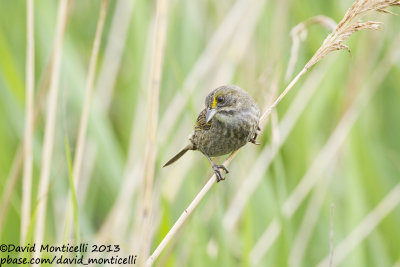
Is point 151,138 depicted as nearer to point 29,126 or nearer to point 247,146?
point 29,126

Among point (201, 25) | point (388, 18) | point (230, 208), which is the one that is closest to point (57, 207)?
point (230, 208)

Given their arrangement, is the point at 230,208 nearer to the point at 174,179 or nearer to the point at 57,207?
the point at 174,179

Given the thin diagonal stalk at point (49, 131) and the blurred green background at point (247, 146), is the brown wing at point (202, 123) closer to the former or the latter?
the blurred green background at point (247, 146)

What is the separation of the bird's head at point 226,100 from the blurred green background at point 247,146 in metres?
0.12

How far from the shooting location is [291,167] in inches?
152

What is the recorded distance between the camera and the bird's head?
10.7 feet

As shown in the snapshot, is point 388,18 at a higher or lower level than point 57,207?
higher

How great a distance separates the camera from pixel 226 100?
3283 millimetres

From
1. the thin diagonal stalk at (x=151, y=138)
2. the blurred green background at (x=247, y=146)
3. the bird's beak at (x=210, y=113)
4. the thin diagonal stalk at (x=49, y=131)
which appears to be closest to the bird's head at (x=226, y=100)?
the bird's beak at (x=210, y=113)

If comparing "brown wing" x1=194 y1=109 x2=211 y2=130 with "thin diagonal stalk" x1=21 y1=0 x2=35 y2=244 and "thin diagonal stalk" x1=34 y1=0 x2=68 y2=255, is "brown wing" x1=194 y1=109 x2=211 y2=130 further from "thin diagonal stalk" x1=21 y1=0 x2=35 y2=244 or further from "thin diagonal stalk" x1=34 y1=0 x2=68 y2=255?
"thin diagonal stalk" x1=21 y1=0 x2=35 y2=244

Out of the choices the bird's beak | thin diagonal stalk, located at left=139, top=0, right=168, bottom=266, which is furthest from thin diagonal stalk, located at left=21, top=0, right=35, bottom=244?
the bird's beak

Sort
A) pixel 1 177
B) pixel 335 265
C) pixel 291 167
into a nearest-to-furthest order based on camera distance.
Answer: pixel 1 177 → pixel 335 265 → pixel 291 167

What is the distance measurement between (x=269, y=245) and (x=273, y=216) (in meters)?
0.19

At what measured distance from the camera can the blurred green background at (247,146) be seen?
3.43 metres
